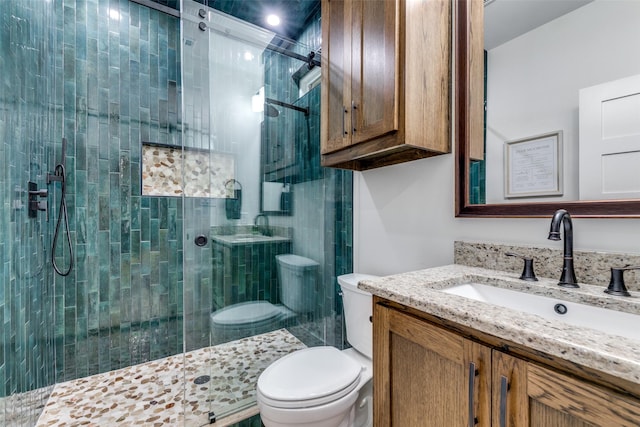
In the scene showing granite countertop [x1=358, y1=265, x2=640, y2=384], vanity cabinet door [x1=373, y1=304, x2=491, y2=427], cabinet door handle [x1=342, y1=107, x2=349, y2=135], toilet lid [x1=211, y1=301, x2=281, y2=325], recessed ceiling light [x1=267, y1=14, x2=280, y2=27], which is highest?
recessed ceiling light [x1=267, y1=14, x2=280, y2=27]

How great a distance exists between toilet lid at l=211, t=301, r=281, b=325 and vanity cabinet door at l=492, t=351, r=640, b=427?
132 centimetres

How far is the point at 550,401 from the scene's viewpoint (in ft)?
1.63

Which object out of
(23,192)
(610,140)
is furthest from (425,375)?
(23,192)

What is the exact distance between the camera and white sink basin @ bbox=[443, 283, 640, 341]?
26.8 inches

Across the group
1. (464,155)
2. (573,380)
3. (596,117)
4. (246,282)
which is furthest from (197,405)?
(596,117)

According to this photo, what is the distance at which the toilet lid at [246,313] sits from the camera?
59.9 inches

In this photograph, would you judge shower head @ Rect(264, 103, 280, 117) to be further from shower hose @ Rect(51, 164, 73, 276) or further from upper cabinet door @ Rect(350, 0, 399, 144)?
shower hose @ Rect(51, 164, 73, 276)

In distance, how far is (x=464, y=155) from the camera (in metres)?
1.16

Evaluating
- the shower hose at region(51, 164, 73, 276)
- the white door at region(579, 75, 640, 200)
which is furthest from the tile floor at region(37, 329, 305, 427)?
the white door at region(579, 75, 640, 200)

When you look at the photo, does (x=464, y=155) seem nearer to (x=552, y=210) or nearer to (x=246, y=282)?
(x=552, y=210)

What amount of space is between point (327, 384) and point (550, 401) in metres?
0.84

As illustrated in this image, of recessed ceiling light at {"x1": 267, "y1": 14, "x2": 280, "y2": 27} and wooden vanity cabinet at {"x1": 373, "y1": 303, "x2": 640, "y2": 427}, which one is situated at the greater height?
recessed ceiling light at {"x1": 267, "y1": 14, "x2": 280, "y2": 27}

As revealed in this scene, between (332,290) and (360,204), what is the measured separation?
65 cm

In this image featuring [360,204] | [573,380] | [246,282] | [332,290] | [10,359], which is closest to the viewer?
[573,380]
